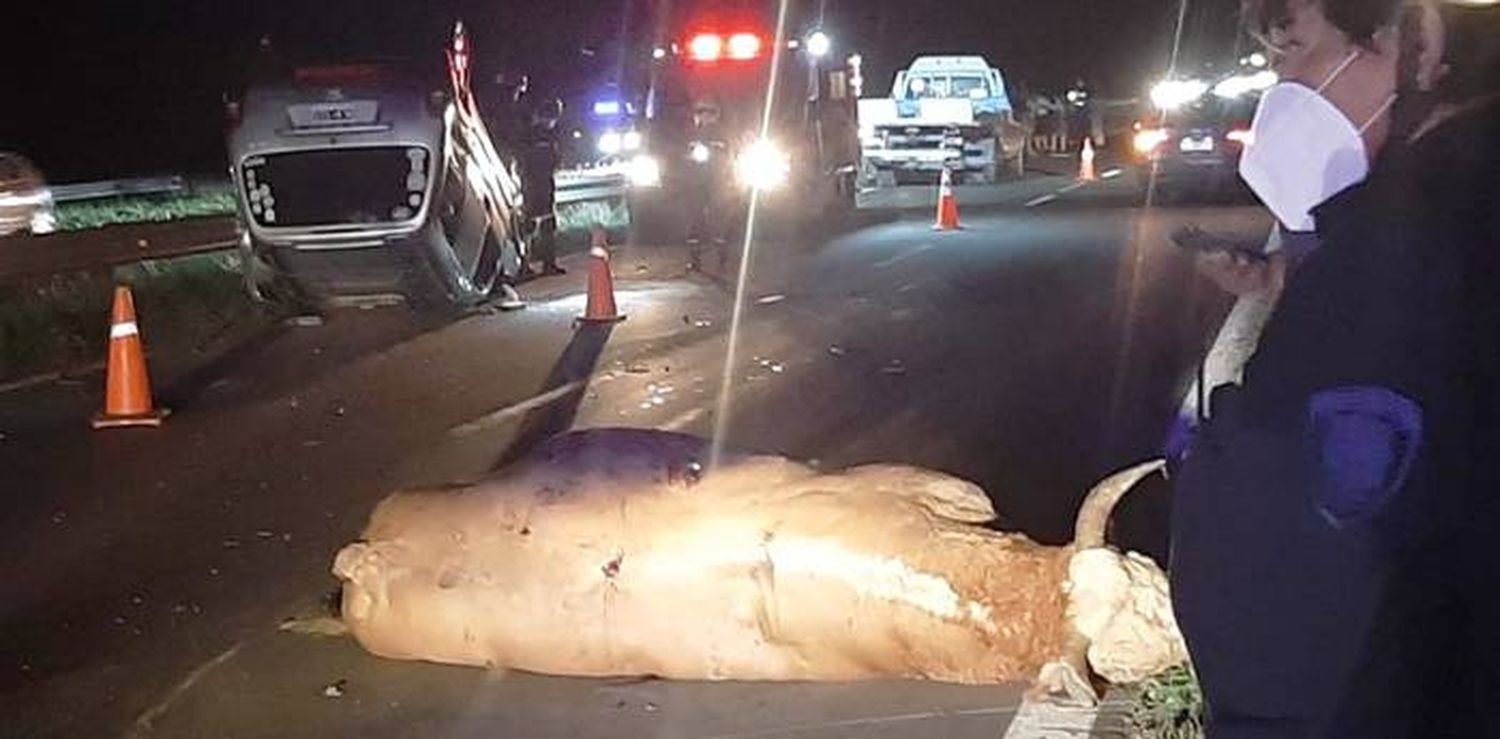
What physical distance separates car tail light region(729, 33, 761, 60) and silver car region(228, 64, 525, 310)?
8.64m

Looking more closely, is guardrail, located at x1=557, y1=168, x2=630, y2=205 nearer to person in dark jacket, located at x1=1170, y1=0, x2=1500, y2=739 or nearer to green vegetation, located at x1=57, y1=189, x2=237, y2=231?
green vegetation, located at x1=57, y1=189, x2=237, y2=231

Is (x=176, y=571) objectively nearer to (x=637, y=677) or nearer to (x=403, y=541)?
(x=403, y=541)

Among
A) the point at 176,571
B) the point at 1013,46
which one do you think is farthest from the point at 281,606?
the point at 1013,46

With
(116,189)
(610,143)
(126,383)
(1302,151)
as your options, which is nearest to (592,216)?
(610,143)

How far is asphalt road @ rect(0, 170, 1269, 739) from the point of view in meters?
6.72

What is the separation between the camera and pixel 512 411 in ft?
41.5

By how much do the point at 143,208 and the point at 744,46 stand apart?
22.7ft

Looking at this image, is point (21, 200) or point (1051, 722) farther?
point (21, 200)

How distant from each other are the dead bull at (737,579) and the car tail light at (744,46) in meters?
18.3

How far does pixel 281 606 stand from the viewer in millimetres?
8141

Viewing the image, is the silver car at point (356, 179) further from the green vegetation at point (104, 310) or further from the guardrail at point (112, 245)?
the green vegetation at point (104, 310)

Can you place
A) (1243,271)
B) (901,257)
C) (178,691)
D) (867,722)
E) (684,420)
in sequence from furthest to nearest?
(901,257) < (684,420) < (178,691) < (867,722) < (1243,271)

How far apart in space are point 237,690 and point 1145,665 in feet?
9.41

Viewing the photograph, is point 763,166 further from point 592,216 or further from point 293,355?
point 293,355
